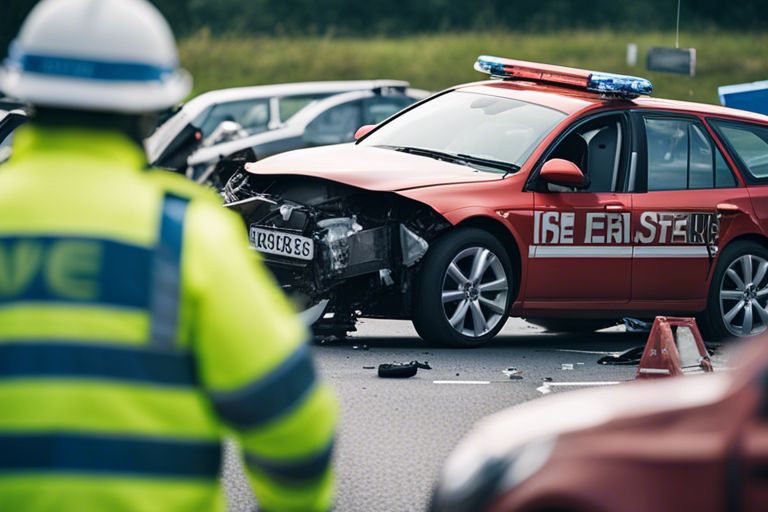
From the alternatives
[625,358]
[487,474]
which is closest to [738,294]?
[625,358]

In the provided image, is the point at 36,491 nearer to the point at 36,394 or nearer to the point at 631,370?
the point at 36,394

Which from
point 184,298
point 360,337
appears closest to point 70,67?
point 184,298

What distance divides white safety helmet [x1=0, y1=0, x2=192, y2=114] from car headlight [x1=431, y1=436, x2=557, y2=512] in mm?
1310

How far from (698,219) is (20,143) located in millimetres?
8140

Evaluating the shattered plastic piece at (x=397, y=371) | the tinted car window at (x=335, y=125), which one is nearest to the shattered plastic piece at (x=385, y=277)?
the shattered plastic piece at (x=397, y=371)

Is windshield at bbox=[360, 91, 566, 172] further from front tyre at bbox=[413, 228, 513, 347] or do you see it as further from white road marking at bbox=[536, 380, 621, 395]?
white road marking at bbox=[536, 380, 621, 395]

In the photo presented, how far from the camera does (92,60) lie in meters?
2.39

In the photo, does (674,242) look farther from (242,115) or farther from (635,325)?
(242,115)

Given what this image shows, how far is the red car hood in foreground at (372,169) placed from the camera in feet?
30.2

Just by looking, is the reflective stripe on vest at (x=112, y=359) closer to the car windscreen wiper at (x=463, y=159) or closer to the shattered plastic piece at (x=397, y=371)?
the shattered plastic piece at (x=397, y=371)

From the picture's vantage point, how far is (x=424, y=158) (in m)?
9.86

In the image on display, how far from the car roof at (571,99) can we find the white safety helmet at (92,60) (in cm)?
770

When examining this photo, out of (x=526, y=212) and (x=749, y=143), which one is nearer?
(x=526, y=212)

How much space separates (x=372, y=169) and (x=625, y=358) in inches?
74.5
